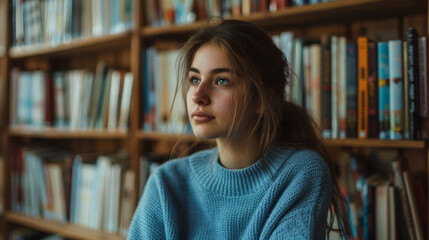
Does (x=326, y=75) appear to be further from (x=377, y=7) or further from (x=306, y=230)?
(x=306, y=230)

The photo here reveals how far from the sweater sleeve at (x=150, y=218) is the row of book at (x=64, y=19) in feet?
2.51

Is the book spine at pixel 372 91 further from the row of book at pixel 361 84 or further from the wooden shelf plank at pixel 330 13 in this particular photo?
the wooden shelf plank at pixel 330 13

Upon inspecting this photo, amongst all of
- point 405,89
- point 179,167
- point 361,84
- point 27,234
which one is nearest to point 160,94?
point 179,167

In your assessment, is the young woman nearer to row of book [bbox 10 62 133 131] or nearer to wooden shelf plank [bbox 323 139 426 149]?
wooden shelf plank [bbox 323 139 426 149]

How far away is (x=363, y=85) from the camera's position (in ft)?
3.47

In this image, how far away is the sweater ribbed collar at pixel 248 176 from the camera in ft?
2.87

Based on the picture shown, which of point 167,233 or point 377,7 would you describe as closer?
point 167,233

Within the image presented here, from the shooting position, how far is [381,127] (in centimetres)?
104

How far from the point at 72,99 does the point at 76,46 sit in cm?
23

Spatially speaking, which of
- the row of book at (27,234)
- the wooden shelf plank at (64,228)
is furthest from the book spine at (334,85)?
the row of book at (27,234)

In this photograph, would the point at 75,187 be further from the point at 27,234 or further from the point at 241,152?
the point at 241,152

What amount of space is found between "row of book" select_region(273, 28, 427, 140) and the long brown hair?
0.51 feet

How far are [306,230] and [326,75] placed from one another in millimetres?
504

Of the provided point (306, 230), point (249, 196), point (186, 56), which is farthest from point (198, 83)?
point (306, 230)
